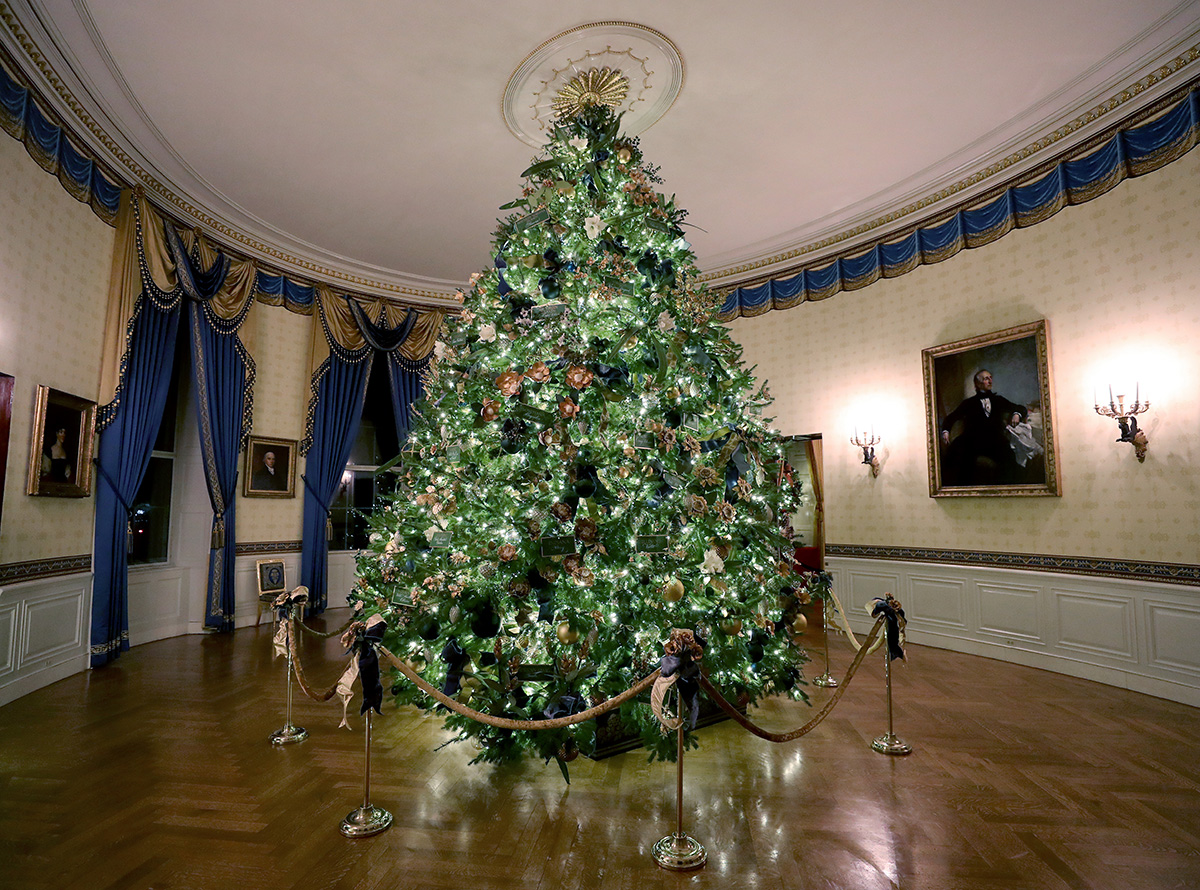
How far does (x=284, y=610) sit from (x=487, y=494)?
157 cm

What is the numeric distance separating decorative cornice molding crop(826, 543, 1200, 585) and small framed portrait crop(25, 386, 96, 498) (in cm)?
758

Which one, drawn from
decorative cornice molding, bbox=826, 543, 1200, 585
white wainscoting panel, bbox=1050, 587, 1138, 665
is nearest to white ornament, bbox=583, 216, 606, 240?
decorative cornice molding, bbox=826, 543, 1200, 585

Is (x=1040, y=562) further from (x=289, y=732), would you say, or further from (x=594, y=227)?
(x=289, y=732)

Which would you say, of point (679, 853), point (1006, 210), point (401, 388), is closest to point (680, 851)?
point (679, 853)

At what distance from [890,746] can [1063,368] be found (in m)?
3.94

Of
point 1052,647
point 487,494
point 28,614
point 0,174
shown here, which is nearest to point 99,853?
point 487,494

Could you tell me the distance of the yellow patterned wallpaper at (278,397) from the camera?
7617 millimetres

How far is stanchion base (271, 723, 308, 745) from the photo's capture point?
12.1 ft

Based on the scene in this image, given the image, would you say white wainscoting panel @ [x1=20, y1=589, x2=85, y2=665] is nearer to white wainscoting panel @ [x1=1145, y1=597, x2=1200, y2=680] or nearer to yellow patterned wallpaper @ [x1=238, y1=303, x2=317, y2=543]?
yellow patterned wallpaper @ [x1=238, y1=303, x2=317, y2=543]

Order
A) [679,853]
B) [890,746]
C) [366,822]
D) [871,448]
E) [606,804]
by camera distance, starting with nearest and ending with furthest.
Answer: [679,853] → [366,822] → [606,804] → [890,746] → [871,448]

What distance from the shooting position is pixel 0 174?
4.33 metres

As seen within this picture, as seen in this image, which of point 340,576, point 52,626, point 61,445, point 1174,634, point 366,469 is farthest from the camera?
point 366,469

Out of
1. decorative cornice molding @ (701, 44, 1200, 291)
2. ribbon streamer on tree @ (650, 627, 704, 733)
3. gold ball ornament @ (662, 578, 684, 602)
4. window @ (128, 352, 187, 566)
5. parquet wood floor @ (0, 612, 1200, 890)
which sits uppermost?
decorative cornice molding @ (701, 44, 1200, 291)

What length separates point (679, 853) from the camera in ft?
8.17
